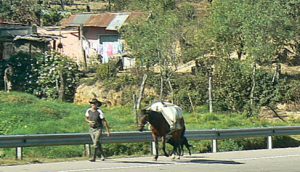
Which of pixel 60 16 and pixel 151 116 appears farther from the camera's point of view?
pixel 60 16

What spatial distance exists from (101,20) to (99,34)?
1.30 metres

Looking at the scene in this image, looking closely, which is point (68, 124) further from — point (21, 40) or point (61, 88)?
point (21, 40)

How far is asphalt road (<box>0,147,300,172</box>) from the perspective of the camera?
57.9 ft

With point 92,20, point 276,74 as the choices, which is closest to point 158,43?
point 276,74

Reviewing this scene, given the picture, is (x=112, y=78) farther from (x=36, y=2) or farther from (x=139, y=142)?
(x=36, y=2)

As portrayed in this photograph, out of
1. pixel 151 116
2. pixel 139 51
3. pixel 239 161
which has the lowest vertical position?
pixel 239 161

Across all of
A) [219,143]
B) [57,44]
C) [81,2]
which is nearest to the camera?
[219,143]

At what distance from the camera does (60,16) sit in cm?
7956

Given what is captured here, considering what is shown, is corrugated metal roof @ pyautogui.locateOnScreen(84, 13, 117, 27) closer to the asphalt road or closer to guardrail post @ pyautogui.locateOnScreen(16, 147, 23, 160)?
the asphalt road

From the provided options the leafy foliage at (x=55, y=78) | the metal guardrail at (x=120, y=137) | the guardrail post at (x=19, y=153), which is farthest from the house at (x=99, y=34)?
the guardrail post at (x=19, y=153)

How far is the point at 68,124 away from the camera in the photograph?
30609mm

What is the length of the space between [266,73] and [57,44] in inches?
982

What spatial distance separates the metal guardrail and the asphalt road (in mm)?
1013

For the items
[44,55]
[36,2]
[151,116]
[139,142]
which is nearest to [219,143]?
[139,142]
